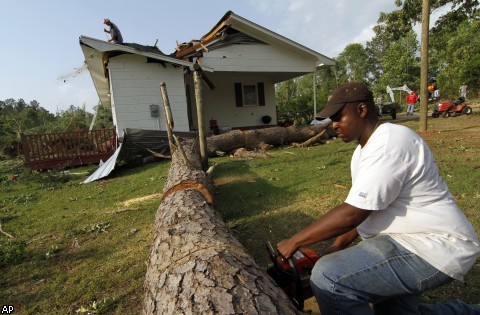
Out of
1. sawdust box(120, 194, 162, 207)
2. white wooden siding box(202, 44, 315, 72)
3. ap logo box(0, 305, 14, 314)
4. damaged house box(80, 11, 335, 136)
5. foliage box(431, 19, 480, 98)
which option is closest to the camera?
ap logo box(0, 305, 14, 314)

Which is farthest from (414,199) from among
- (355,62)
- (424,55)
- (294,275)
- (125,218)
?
(355,62)

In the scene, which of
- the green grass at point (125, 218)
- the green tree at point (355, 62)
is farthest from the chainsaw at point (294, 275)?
the green tree at point (355, 62)

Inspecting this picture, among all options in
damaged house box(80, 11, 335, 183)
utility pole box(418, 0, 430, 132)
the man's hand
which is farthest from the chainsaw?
utility pole box(418, 0, 430, 132)

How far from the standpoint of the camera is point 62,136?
34.3ft

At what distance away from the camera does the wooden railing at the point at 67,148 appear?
1020 cm

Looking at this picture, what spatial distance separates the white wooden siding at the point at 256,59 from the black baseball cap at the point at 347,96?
38.1 feet

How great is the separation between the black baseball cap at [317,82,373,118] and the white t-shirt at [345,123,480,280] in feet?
0.70

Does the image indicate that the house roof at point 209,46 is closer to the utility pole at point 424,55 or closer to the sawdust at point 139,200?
the utility pole at point 424,55

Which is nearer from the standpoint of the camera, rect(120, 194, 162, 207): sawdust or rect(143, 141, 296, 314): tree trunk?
rect(143, 141, 296, 314): tree trunk

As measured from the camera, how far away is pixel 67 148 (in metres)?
10.6

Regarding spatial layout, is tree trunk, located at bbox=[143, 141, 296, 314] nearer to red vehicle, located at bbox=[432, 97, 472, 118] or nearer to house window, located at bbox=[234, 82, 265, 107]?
house window, located at bbox=[234, 82, 265, 107]

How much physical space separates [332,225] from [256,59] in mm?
12946

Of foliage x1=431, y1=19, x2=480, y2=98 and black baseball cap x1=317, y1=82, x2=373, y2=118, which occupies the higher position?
foliage x1=431, y1=19, x2=480, y2=98

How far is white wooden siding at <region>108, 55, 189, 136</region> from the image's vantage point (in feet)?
37.3
